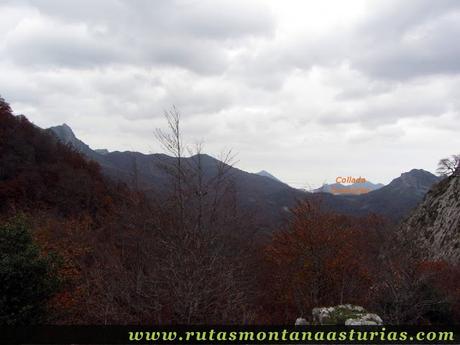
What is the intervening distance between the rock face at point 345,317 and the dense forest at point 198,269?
1121mm

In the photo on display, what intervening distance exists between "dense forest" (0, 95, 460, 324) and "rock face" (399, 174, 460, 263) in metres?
11.6

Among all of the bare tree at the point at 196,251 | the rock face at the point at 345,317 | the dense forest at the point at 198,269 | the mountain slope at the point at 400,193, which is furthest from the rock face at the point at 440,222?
the mountain slope at the point at 400,193

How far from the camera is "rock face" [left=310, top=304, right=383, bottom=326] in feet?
32.4

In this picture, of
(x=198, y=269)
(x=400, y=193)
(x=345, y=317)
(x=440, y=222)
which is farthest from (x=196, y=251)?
(x=400, y=193)

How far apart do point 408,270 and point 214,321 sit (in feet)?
23.1

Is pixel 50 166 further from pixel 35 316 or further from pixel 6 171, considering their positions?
pixel 35 316

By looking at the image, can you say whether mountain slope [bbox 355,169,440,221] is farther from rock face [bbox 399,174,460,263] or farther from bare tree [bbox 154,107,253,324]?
bare tree [bbox 154,107,253,324]

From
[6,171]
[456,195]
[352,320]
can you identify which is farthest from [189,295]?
[456,195]

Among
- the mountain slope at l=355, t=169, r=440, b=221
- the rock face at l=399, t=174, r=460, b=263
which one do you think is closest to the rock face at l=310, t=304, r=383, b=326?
the rock face at l=399, t=174, r=460, b=263

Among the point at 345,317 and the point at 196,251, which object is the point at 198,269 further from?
the point at 345,317

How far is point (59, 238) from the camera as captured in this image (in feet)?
59.9

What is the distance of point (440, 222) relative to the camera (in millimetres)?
→ 34312

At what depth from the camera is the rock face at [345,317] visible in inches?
389

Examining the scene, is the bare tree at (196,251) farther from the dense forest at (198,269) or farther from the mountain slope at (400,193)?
the mountain slope at (400,193)
